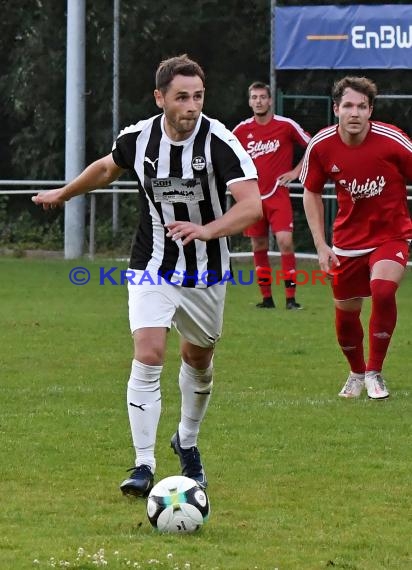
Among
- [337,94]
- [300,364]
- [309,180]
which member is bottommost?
[300,364]

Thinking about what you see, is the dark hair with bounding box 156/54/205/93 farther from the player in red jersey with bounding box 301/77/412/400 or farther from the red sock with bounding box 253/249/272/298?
the red sock with bounding box 253/249/272/298

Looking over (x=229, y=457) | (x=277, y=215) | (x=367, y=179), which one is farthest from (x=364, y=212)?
(x=277, y=215)

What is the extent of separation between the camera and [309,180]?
871 cm

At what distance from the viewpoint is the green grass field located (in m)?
5.09

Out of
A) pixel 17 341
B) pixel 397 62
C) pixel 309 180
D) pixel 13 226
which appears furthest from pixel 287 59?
pixel 309 180

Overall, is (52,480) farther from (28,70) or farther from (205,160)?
(28,70)

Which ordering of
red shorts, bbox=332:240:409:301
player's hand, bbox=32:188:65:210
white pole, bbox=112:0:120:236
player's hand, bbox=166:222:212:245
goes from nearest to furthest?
player's hand, bbox=166:222:212:245 → player's hand, bbox=32:188:65:210 → red shorts, bbox=332:240:409:301 → white pole, bbox=112:0:120:236

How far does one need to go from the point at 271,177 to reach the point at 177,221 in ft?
28.4

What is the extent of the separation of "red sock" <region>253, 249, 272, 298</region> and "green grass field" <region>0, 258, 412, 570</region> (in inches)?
63.7

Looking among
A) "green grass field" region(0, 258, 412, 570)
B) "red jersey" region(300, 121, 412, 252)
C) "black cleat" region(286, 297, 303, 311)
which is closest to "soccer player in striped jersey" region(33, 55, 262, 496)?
"green grass field" region(0, 258, 412, 570)

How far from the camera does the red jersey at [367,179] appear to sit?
8.50 meters

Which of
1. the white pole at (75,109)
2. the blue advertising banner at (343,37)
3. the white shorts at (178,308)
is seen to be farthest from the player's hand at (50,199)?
the white pole at (75,109)

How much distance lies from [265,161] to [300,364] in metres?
4.74

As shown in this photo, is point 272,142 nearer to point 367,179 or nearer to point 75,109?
point 75,109
